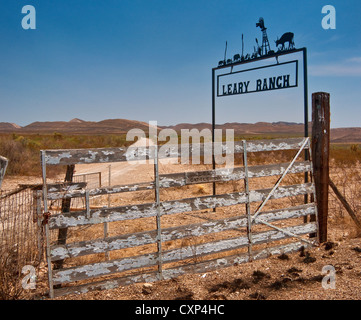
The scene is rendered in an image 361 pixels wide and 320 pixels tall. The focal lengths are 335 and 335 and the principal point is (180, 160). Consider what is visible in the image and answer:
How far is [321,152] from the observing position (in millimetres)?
6027

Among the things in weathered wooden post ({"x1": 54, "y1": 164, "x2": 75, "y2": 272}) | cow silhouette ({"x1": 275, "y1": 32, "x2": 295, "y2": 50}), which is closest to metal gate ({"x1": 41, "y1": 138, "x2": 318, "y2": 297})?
weathered wooden post ({"x1": 54, "y1": 164, "x2": 75, "y2": 272})

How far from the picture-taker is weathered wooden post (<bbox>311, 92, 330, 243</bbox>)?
600 cm

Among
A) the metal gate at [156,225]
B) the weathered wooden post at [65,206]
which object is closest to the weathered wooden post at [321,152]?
the metal gate at [156,225]

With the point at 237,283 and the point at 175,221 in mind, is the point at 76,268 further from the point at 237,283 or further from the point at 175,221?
the point at 175,221

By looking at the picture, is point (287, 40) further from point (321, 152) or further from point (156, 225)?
point (156, 225)

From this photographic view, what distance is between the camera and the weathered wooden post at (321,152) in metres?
6.00

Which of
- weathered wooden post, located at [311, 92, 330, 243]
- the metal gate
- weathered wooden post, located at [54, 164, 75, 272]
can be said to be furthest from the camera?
weathered wooden post, located at [311, 92, 330, 243]

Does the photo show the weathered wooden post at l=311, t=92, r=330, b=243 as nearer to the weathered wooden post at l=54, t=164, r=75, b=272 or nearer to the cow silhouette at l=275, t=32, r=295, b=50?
the cow silhouette at l=275, t=32, r=295, b=50

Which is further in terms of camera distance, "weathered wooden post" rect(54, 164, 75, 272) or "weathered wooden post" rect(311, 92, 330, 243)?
"weathered wooden post" rect(311, 92, 330, 243)

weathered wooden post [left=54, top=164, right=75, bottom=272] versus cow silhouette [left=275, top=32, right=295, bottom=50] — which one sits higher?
cow silhouette [left=275, top=32, right=295, bottom=50]

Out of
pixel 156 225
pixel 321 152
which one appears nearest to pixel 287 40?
pixel 321 152

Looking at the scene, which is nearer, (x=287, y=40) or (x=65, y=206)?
(x=65, y=206)
